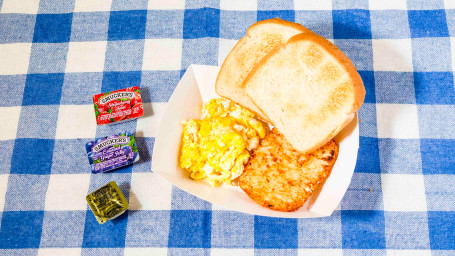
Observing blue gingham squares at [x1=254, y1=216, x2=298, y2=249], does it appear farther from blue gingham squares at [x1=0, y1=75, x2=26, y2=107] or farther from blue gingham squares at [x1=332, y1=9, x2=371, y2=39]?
blue gingham squares at [x1=0, y1=75, x2=26, y2=107]

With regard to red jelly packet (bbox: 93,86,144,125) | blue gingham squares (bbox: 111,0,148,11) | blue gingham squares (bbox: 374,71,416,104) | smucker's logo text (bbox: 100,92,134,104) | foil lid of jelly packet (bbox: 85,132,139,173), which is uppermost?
blue gingham squares (bbox: 111,0,148,11)

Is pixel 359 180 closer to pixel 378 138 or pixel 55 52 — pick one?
pixel 378 138

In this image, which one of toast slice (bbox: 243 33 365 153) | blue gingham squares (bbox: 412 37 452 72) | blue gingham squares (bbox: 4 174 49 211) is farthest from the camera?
blue gingham squares (bbox: 412 37 452 72)

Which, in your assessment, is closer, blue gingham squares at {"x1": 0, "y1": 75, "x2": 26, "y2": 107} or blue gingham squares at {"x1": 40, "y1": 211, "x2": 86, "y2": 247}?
blue gingham squares at {"x1": 40, "y1": 211, "x2": 86, "y2": 247}

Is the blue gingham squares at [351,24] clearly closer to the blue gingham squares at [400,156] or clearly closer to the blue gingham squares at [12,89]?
the blue gingham squares at [400,156]

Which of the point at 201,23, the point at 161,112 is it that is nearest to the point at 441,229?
the point at 161,112

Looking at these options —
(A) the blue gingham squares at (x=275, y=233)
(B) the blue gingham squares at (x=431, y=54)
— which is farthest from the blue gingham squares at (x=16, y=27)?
(B) the blue gingham squares at (x=431, y=54)

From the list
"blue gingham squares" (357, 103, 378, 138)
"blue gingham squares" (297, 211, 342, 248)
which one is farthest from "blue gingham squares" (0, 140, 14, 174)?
"blue gingham squares" (357, 103, 378, 138)
